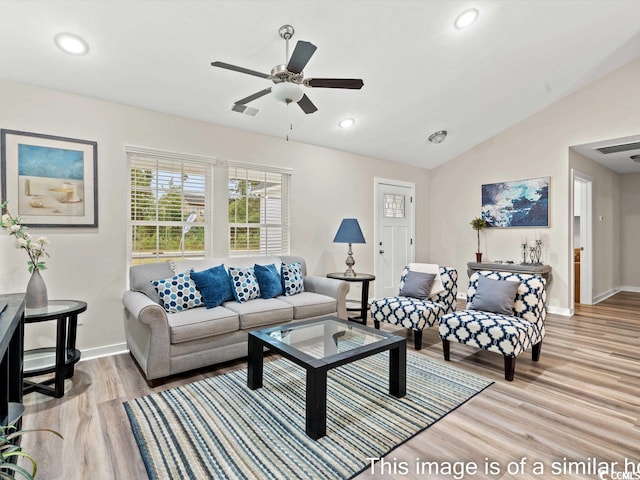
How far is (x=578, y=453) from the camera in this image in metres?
1.92

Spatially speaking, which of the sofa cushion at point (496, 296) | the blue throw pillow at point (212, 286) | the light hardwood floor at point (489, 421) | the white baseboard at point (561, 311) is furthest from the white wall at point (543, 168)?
the blue throw pillow at point (212, 286)

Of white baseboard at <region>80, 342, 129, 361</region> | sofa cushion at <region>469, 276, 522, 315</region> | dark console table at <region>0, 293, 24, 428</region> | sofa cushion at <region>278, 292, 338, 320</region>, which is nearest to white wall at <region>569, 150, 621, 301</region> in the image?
sofa cushion at <region>469, 276, 522, 315</region>

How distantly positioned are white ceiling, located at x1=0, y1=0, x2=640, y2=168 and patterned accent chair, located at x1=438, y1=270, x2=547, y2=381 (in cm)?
232

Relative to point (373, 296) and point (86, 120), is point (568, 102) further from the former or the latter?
point (86, 120)

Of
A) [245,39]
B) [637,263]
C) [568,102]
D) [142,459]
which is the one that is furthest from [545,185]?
[142,459]

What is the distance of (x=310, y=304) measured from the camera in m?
3.61

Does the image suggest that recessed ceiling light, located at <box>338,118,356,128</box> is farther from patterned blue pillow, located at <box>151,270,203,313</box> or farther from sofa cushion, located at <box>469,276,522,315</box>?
patterned blue pillow, located at <box>151,270,203,313</box>

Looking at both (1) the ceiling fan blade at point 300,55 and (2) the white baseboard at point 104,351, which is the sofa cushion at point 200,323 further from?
(1) the ceiling fan blade at point 300,55

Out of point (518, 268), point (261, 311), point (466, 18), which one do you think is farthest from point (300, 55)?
point (518, 268)

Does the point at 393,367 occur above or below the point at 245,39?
below

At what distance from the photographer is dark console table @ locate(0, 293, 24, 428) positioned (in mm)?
1447

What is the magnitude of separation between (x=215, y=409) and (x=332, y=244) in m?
3.08

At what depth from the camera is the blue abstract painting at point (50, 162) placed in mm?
2967

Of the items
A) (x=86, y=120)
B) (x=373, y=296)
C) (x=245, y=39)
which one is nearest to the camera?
(x=245, y=39)
